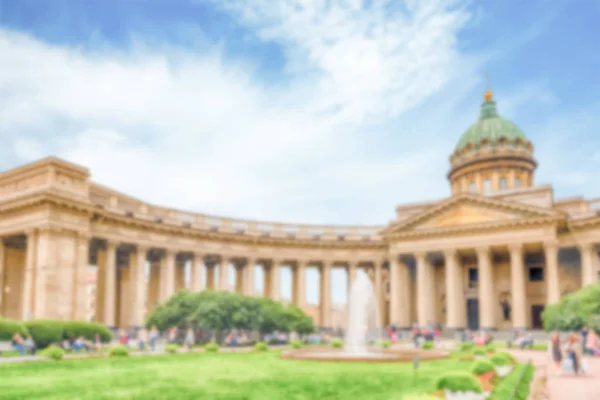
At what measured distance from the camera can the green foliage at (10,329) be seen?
36.0 m

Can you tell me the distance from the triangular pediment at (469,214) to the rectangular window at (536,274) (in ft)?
30.2

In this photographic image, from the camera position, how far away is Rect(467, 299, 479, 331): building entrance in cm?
6750

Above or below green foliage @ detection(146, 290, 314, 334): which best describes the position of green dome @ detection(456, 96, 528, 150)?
above

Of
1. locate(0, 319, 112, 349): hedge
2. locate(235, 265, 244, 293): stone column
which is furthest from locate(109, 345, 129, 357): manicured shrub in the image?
locate(235, 265, 244, 293): stone column

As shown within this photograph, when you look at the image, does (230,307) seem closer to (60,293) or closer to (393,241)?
(60,293)

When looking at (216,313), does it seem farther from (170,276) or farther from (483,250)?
(483,250)

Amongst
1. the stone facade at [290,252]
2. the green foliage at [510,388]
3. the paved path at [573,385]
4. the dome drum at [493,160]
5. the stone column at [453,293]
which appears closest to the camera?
the green foliage at [510,388]

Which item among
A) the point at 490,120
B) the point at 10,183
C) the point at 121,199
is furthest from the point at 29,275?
the point at 490,120

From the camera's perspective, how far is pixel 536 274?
64438 millimetres

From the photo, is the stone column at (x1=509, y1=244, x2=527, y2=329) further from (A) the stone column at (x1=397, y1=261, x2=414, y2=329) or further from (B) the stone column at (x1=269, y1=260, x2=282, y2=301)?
(B) the stone column at (x1=269, y1=260, x2=282, y2=301)

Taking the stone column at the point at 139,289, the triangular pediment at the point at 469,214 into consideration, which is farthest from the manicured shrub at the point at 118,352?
the triangular pediment at the point at 469,214

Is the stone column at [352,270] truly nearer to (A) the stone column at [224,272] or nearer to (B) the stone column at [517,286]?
(A) the stone column at [224,272]

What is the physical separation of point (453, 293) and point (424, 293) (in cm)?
364

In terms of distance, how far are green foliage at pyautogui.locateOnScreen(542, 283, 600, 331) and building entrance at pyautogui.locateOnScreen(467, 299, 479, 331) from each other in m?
22.4
